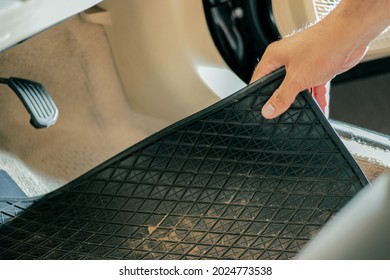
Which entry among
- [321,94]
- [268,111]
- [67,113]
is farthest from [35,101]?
[321,94]

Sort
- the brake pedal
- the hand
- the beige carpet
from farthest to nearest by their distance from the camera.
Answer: the beige carpet → the brake pedal → the hand

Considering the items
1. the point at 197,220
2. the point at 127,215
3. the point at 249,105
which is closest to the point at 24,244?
the point at 127,215

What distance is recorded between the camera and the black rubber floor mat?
987 mm

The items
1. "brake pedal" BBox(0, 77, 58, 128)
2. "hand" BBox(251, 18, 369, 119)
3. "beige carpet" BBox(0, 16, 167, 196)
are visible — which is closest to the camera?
"hand" BBox(251, 18, 369, 119)

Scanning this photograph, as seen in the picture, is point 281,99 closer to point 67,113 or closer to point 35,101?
point 35,101

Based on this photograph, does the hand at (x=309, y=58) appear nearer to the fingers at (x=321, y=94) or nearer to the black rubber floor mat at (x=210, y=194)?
the black rubber floor mat at (x=210, y=194)

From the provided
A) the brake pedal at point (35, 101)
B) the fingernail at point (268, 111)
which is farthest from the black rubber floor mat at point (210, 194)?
the brake pedal at point (35, 101)

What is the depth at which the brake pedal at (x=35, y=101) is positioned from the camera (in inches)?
41.6

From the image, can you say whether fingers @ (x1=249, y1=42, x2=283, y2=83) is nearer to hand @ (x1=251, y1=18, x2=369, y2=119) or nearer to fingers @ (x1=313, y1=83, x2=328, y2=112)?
hand @ (x1=251, y1=18, x2=369, y2=119)

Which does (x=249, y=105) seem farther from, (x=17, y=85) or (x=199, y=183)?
(x=17, y=85)

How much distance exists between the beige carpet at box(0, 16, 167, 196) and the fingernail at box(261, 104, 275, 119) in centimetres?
41

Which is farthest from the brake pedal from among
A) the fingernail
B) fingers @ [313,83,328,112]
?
fingers @ [313,83,328,112]

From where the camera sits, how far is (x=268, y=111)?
39.1 inches

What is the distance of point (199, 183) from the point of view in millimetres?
1048
